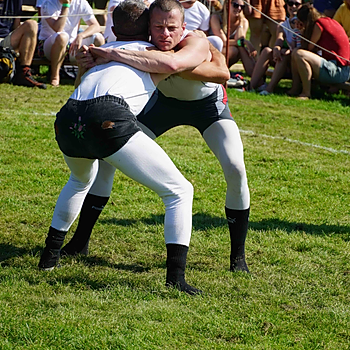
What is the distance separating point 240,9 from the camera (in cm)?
1152

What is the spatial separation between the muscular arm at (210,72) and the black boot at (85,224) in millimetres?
1232

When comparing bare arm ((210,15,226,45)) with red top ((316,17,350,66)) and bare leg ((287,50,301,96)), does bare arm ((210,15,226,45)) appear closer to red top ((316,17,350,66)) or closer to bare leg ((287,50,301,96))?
bare leg ((287,50,301,96))

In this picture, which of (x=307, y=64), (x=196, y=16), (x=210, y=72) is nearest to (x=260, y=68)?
(x=307, y=64)

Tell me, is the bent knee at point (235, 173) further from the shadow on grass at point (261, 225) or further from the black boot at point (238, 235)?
the shadow on grass at point (261, 225)

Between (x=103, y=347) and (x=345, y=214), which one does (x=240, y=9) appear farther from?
(x=103, y=347)

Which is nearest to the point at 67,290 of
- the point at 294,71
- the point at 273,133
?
the point at 273,133

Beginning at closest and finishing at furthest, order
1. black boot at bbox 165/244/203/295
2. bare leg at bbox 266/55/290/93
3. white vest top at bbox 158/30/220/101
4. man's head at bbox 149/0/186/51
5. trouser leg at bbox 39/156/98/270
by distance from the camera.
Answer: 1. man's head at bbox 149/0/186/51
2. black boot at bbox 165/244/203/295
3. trouser leg at bbox 39/156/98/270
4. white vest top at bbox 158/30/220/101
5. bare leg at bbox 266/55/290/93

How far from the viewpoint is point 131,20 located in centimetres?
346

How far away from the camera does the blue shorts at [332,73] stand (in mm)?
11117

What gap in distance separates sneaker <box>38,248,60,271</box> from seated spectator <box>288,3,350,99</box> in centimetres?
809

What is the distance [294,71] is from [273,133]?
311 centimetres

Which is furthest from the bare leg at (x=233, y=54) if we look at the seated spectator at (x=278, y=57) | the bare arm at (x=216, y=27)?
the bare arm at (x=216, y=27)

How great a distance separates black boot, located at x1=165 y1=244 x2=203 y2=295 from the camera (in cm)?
357

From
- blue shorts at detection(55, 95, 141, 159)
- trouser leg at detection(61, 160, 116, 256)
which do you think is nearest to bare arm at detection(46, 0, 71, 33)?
trouser leg at detection(61, 160, 116, 256)
